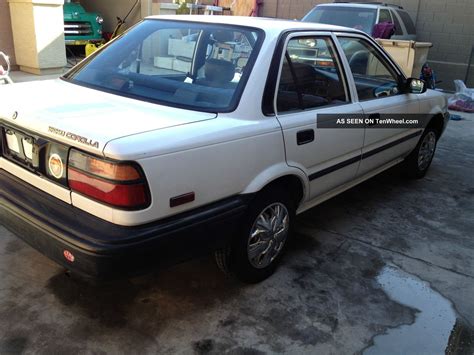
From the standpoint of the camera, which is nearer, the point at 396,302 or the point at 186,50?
the point at 396,302

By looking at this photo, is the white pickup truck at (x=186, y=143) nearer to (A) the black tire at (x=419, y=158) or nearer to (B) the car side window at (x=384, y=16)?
(A) the black tire at (x=419, y=158)

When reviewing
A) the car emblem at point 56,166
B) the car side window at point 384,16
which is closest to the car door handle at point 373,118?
the car emblem at point 56,166

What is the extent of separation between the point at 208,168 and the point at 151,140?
0.37 meters

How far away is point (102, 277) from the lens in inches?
87.0

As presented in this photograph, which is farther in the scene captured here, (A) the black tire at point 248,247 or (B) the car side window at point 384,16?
(B) the car side window at point 384,16

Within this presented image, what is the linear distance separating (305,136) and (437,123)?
293 centimetres

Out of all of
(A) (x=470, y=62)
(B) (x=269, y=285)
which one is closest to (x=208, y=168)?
(B) (x=269, y=285)

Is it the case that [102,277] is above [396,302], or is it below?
above

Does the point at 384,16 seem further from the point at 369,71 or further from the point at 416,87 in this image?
the point at 369,71

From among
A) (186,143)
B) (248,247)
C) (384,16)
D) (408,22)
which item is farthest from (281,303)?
(408,22)

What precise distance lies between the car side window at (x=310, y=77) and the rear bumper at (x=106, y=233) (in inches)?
31.4

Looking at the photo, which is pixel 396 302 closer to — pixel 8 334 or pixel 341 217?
pixel 341 217

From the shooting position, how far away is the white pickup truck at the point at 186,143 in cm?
219

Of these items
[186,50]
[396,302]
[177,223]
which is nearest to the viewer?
[177,223]
